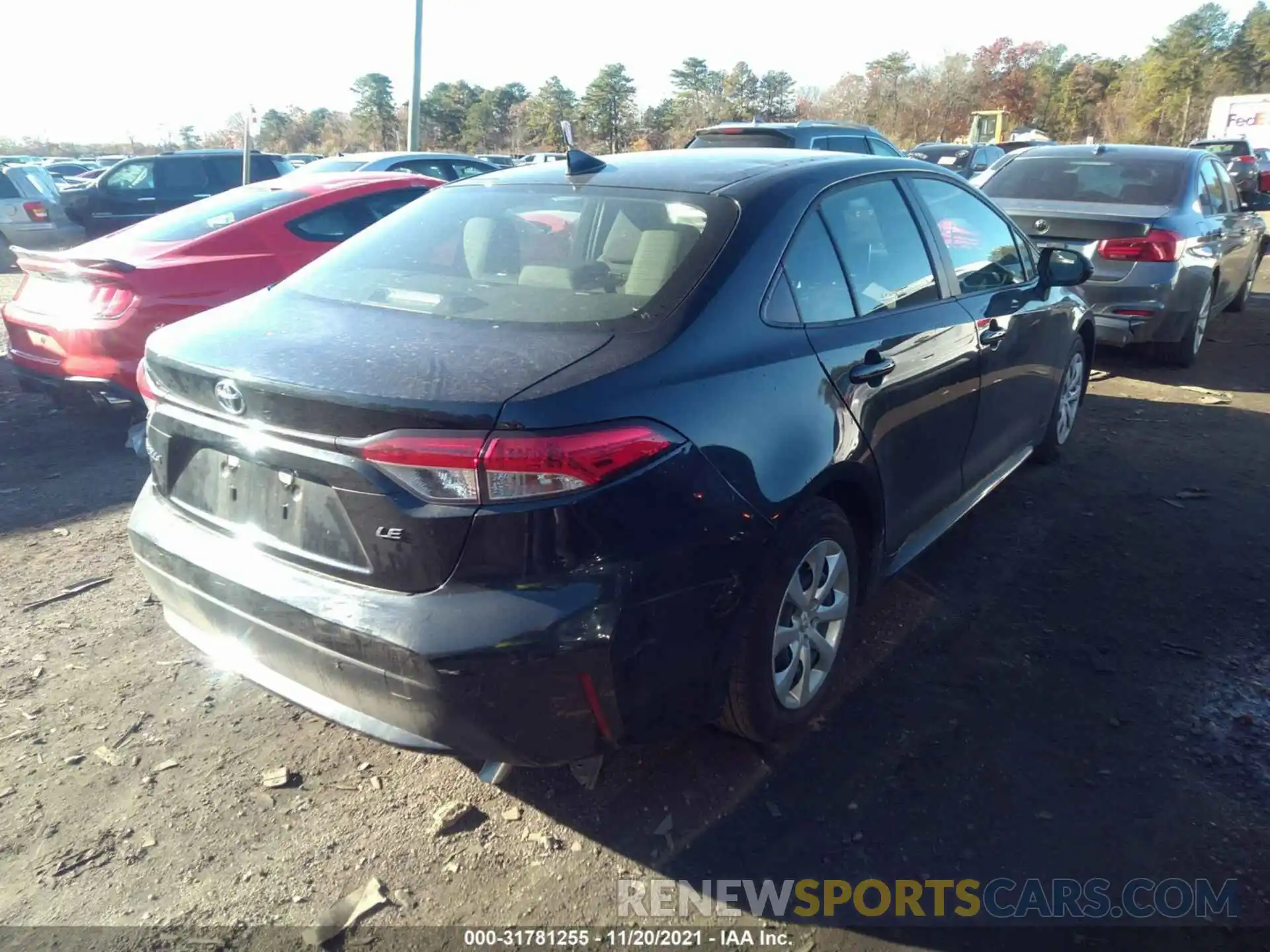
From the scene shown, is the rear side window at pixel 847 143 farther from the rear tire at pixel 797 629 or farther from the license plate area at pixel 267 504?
the license plate area at pixel 267 504

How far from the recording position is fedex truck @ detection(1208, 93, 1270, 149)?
122 ft

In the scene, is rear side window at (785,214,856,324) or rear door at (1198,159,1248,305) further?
rear door at (1198,159,1248,305)

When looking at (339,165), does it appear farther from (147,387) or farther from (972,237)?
(147,387)

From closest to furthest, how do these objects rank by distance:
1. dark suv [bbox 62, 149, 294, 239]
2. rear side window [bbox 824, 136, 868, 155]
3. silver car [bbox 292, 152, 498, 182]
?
rear side window [bbox 824, 136, 868, 155] < silver car [bbox 292, 152, 498, 182] < dark suv [bbox 62, 149, 294, 239]

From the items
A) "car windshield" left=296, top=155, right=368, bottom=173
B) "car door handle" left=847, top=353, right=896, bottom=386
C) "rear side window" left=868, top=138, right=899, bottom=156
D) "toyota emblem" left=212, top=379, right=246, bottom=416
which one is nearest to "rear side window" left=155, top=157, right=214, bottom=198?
"car windshield" left=296, top=155, right=368, bottom=173

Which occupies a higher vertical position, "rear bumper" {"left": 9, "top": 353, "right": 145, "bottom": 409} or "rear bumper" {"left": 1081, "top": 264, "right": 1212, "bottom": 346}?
"rear bumper" {"left": 1081, "top": 264, "right": 1212, "bottom": 346}

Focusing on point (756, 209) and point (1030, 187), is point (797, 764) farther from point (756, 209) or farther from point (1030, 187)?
point (1030, 187)

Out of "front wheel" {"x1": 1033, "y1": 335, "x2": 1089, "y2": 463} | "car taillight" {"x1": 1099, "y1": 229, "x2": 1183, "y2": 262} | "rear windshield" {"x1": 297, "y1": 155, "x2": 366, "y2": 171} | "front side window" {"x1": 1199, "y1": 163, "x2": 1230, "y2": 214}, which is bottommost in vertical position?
"front wheel" {"x1": 1033, "y1": 335, "x2": 1089, "y2": 463}

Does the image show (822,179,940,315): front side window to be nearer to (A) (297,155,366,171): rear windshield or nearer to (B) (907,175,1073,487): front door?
(B) (907,175,1073,487): front door

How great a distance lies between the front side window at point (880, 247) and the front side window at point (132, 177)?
1353 cm

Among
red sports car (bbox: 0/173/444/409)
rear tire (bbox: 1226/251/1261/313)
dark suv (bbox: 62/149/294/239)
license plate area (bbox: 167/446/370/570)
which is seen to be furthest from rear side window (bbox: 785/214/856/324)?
dark suv (bbox: 62/149/294/239)

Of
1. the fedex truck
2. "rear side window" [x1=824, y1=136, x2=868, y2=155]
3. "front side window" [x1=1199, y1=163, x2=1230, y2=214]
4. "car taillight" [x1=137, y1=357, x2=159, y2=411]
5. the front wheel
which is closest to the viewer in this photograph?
"car taillight" [x1=137, y1=357, x2=159, y2=411]

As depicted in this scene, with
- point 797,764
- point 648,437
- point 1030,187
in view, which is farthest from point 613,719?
point 1030,187

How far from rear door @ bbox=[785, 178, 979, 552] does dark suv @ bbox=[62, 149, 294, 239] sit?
1241 centimetres
